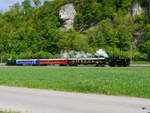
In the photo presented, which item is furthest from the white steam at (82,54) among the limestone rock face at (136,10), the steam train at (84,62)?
the limestone rock face at (136,10)

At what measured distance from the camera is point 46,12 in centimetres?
12531

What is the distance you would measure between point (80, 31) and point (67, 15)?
9550 mm

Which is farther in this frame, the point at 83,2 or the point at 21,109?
the point at 83,2

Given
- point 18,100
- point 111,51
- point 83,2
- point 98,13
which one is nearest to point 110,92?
point 18,100

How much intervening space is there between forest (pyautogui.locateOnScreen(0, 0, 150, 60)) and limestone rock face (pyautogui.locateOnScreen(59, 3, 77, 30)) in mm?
1986

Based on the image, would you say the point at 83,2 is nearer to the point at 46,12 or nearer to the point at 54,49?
the point at 46,12

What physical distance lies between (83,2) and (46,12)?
15988mm

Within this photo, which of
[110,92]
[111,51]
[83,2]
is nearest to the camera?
[110,92]

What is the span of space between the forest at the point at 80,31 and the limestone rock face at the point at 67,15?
78.2 inches

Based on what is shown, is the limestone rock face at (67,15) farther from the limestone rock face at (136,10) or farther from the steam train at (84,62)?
the steam train at (84,62)

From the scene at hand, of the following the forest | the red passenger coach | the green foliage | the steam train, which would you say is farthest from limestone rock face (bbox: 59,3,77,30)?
the red passenger coach

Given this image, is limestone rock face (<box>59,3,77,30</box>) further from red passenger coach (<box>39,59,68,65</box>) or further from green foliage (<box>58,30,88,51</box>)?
red passenger coach (<box>39,59,68,65</box>)

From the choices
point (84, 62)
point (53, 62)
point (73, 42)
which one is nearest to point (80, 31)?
point (73, 42)

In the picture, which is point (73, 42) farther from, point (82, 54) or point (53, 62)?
point (53, 62)
